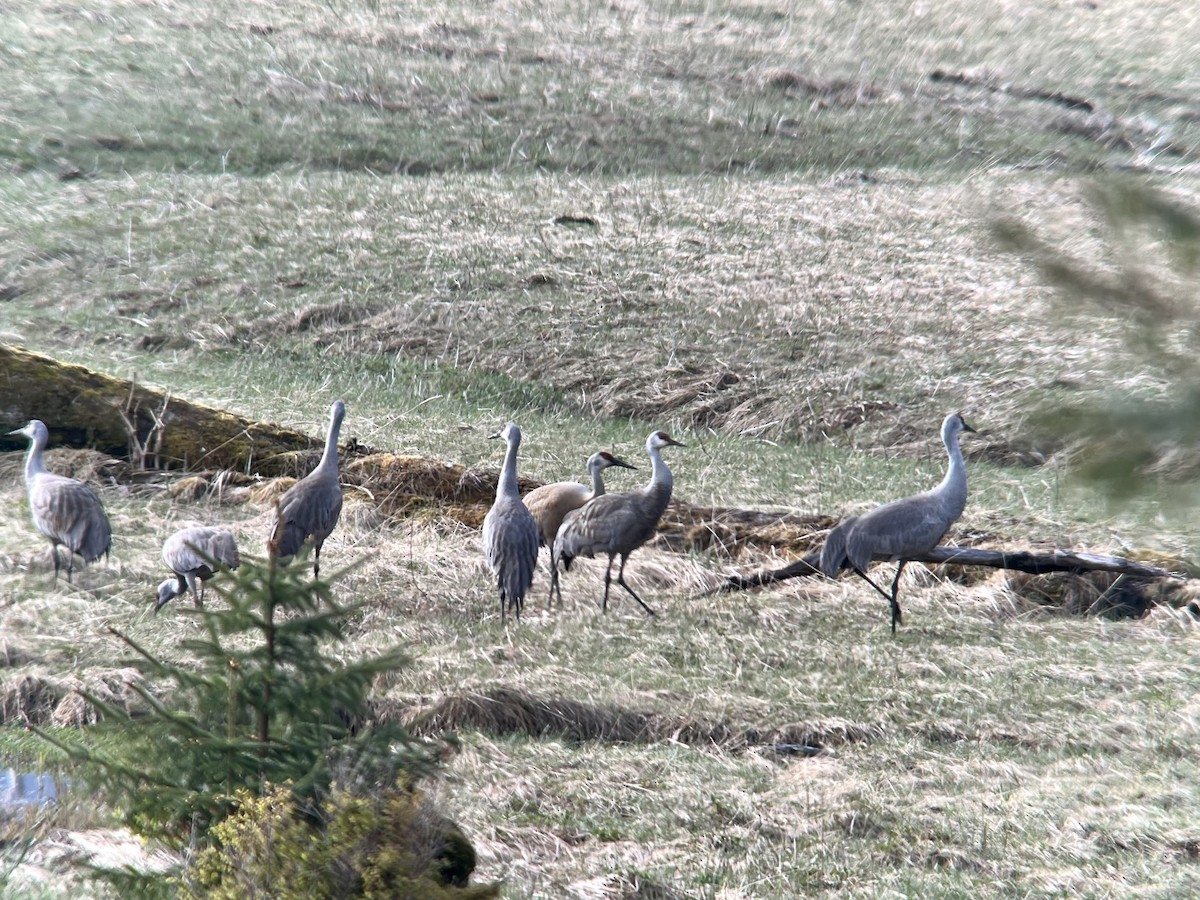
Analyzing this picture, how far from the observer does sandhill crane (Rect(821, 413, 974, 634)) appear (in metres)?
9.49

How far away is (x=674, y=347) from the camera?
Result: 18500mm

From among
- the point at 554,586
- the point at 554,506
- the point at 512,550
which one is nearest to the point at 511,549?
the point at 512,550

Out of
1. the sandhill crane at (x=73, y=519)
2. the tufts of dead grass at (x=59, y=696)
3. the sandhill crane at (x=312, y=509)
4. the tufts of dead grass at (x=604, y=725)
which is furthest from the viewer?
the sandhill crane at (x=312, y=509)

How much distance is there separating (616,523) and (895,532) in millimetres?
2031

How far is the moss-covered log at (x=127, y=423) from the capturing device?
11.6 metres

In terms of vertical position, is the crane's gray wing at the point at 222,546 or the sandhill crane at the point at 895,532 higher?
the sandhill crane at the point at 895,532

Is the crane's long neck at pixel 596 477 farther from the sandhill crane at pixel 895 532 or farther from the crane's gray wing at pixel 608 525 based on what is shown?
the sandhill crane at pixel 895 532

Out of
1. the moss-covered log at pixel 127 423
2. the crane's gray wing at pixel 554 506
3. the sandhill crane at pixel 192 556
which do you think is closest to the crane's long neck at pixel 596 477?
the crane's gray wing at pixel 554 506

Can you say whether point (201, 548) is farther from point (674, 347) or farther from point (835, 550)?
point (674, 347)

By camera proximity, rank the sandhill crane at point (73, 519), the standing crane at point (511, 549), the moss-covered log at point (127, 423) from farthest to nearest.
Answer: the moss-covered log at point (127, 423), the standing crane at point (511, 549), the sandhill crane at point (73, 519)

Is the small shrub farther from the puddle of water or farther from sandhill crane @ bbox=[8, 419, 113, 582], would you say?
sandhill crane @ bbox=[8, 419, 113, 582]

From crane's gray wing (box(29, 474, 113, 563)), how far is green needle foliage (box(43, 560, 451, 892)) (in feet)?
15.7

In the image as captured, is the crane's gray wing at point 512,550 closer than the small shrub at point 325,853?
No

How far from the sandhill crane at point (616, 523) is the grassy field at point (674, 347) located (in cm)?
43
